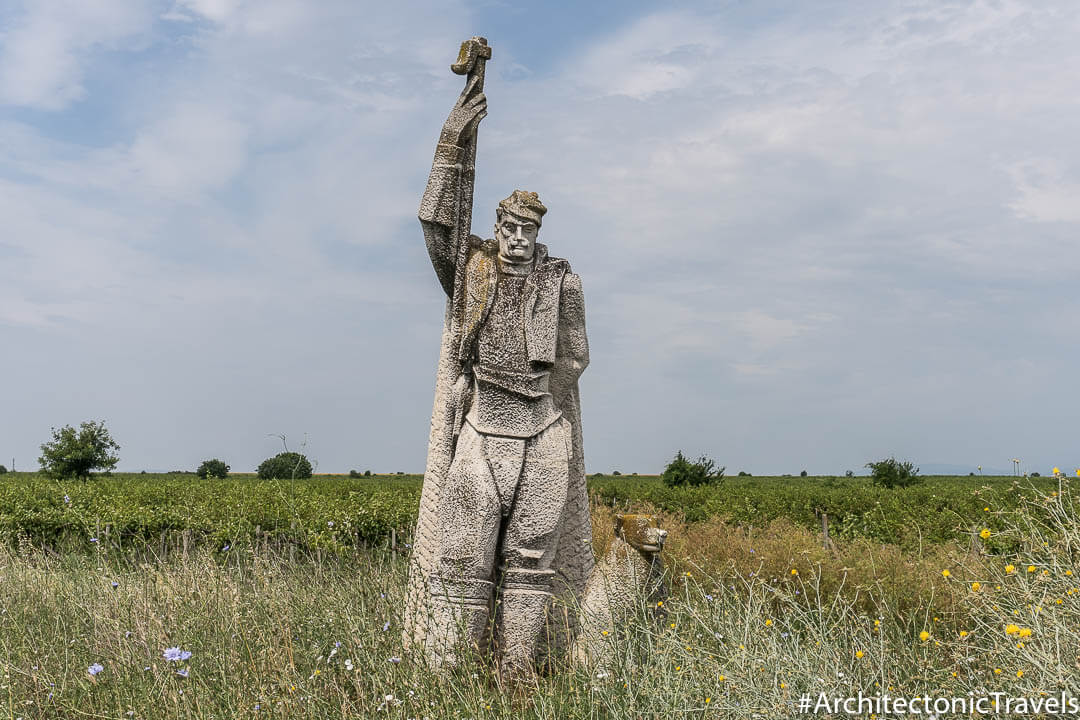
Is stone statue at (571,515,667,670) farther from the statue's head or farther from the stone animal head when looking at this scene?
the statue's head

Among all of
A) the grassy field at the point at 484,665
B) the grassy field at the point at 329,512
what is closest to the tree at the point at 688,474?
the grassy field at the point at 329,512

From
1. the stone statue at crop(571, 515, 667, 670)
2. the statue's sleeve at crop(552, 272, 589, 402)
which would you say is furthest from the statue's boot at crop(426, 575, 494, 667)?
the statue's sleeve at crop(552, 272, 589, 402)

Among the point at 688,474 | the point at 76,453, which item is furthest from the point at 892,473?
the point at 76,453

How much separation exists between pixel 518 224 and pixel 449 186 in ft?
1.54

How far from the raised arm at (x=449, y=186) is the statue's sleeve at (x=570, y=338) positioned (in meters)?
0.71

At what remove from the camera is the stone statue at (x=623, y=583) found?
4.58m

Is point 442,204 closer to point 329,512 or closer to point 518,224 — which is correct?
point 518,224

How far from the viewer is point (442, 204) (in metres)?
5.01

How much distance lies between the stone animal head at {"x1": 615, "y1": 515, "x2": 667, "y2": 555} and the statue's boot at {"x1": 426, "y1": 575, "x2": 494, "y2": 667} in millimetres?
831

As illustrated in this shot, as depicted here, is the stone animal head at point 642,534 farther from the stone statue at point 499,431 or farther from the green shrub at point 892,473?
the green shrub at point 892,473

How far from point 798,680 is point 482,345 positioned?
2.45 metres

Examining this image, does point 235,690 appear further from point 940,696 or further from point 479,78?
point 479,78

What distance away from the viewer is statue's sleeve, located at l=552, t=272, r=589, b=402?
5.12m

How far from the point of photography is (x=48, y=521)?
1083 cm
